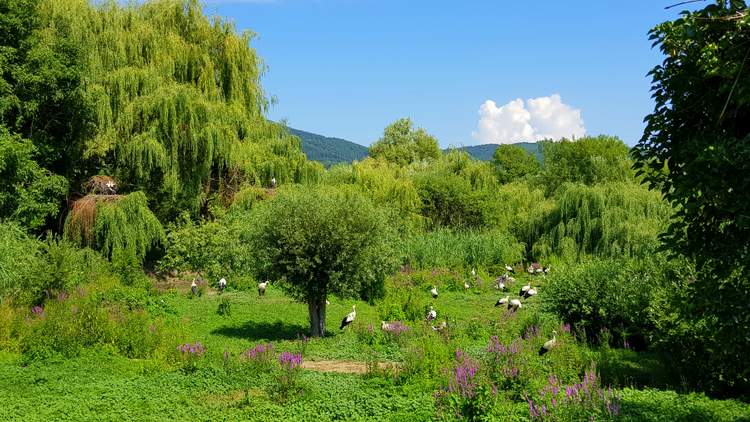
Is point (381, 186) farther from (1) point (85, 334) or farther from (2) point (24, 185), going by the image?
(1) point (85, 334)

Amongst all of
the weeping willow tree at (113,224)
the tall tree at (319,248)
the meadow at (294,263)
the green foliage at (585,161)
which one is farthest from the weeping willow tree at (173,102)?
the green foliage at (585,161)

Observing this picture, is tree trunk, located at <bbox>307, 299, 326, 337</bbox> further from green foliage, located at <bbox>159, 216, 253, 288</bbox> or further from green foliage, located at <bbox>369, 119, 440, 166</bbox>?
green foliage, located at <bbox>369, 119, 440, 166</bbox>

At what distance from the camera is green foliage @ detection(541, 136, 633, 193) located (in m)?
39.5

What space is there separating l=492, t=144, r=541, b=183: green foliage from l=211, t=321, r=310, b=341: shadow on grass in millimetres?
52668

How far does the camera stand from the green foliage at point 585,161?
39.5 meters

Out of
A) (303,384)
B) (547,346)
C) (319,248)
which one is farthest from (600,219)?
(303,384)

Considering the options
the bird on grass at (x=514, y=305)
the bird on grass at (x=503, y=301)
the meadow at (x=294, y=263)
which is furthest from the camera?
the bird on grass at (x=503, y=301)

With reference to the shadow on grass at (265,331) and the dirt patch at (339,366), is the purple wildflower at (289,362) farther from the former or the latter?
the shadow on grass at (265,331)

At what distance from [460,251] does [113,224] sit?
1668 centimetres

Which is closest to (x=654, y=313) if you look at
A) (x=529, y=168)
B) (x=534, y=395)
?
(x=534, y=395)

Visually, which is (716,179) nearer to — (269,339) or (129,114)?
(269,339)

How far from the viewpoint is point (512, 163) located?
69500mm

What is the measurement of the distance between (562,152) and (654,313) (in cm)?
3466

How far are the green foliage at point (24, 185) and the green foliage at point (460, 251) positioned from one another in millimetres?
15117
